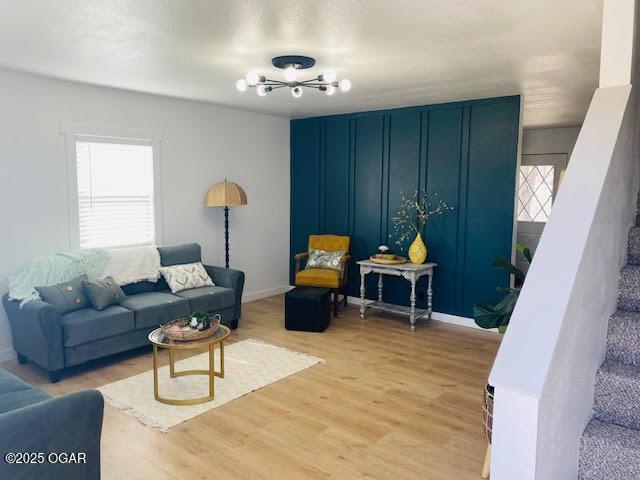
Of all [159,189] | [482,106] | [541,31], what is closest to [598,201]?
[541,31]

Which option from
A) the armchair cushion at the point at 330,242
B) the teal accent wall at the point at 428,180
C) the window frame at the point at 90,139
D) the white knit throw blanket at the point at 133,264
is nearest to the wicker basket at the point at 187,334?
the white knit throw blanket at the point at 133,264

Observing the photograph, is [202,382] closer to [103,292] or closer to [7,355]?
[103,292]

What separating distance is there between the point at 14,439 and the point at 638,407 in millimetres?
2329

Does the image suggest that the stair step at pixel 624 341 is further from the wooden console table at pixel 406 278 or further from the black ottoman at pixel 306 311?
the black ottoman at pixel 306 311

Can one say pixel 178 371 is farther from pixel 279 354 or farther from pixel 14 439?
pixel 14 439

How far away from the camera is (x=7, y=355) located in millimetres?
4359

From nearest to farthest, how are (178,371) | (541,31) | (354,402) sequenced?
(541,31) < (354,402) < (178,371)

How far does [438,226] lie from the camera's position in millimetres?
5770

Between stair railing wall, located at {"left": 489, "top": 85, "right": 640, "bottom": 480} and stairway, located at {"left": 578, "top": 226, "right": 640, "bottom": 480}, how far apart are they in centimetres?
6

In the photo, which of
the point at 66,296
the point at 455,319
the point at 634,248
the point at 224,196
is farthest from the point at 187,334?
the point at 455,319

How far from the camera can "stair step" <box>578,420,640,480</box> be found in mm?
1675

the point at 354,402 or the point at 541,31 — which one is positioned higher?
the point at 541,31

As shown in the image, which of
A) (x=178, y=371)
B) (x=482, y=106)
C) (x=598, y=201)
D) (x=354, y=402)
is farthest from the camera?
(x=482, y=106)

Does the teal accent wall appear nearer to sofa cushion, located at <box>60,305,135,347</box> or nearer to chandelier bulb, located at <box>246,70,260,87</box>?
chandelier bulb, located at <box>246,70,260,87</box>
